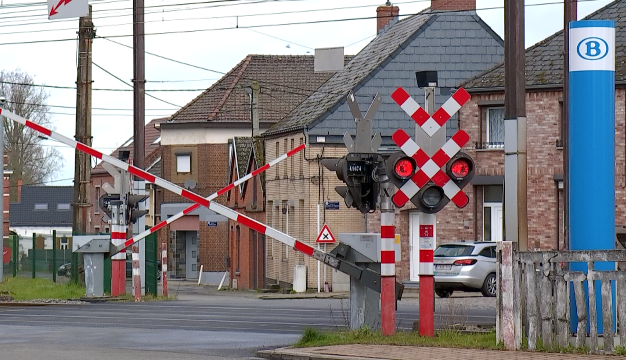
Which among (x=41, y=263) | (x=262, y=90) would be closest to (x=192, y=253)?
(x=262, y=90)

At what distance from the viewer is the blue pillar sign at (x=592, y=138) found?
14.9m

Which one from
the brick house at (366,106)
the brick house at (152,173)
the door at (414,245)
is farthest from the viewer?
the brick house at (152,173)

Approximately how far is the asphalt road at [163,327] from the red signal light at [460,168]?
2687 millimetres

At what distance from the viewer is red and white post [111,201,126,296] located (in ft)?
99.2

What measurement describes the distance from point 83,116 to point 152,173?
125ft

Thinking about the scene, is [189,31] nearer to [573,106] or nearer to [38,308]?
[38,308]

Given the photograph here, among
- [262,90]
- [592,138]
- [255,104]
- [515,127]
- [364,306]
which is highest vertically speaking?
[262,90]

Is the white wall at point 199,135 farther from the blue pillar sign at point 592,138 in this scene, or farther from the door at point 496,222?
the blue pillar sign at point 592,138

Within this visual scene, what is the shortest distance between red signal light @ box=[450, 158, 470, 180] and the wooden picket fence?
3.44ft

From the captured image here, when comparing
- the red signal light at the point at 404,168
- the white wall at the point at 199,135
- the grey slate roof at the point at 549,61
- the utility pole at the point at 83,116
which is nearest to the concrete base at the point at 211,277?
the white wall at the point at 199,135

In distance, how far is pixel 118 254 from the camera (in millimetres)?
31578

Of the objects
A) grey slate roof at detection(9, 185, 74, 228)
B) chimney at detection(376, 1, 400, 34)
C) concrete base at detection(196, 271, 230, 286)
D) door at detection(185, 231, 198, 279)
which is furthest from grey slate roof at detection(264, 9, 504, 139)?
grey slate roof at detection(9, 185, 74, 228)

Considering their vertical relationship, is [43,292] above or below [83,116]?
below

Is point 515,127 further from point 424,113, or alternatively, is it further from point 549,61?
point 549,61
